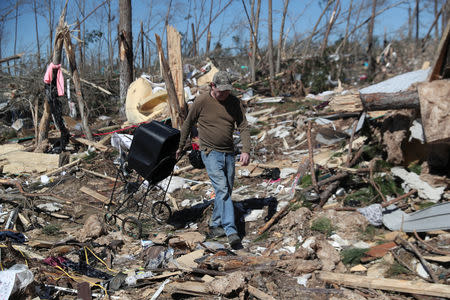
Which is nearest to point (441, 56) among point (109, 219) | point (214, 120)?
point (214, 120)

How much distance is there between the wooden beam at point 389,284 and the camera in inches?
123

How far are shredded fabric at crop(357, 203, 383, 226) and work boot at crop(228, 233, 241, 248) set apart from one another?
1577mm

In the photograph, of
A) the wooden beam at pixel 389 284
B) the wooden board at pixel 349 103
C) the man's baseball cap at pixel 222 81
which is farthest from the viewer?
the wooden board at pixel 349 103

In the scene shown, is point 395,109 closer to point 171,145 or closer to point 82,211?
point 171,145

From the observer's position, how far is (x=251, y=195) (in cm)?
635

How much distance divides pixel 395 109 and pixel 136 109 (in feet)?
22.3

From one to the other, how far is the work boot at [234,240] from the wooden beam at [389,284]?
3.89 feet

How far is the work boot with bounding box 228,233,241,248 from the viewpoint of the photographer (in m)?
4.55

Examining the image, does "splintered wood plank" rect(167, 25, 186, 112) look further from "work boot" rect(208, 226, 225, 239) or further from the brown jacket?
"work boot" rect(208, 226, 225, 239)

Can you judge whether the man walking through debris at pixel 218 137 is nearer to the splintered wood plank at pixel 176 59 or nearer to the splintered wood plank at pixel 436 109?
the splintered wood plank at pixel 436 109

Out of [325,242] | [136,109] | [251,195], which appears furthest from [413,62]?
[325,242]

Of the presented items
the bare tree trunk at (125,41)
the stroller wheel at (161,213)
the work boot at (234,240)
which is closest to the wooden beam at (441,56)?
the work boot at (234,240)

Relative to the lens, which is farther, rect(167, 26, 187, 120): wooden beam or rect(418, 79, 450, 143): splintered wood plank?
rect(167, 26, 187, 120): wooden beam

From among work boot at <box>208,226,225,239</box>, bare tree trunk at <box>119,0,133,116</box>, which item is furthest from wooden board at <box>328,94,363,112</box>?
bare tree trunk at <box>119,0,133,116</box>
